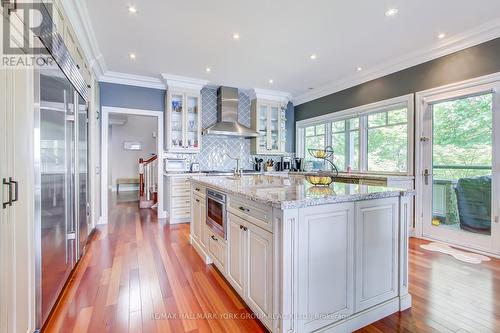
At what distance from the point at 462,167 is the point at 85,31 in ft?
17.1

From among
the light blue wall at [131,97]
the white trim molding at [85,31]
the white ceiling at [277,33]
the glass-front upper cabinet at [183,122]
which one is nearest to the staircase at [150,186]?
the glass-front upper cabinet at [183,122]

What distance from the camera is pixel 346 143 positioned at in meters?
5.18

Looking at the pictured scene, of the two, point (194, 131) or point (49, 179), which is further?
point (194, 131)

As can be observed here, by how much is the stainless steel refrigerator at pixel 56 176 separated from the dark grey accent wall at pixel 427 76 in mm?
4524

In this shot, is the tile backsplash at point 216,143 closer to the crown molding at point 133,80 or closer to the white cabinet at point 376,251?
the crown molding at point 133,80

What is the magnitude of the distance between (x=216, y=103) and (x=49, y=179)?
13.8ft

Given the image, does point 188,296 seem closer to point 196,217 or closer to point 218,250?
point 218,250

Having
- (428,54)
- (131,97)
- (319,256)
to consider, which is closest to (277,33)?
(428,54)

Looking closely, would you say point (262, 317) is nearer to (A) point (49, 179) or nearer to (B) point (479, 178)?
(A) point (49, 179)

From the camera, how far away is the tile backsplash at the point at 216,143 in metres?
5.52

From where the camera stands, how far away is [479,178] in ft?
10.6

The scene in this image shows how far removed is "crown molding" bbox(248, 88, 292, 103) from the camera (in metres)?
5.76

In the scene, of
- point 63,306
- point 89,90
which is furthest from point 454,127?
point 89,90

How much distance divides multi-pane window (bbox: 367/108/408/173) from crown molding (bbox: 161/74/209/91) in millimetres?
3425
